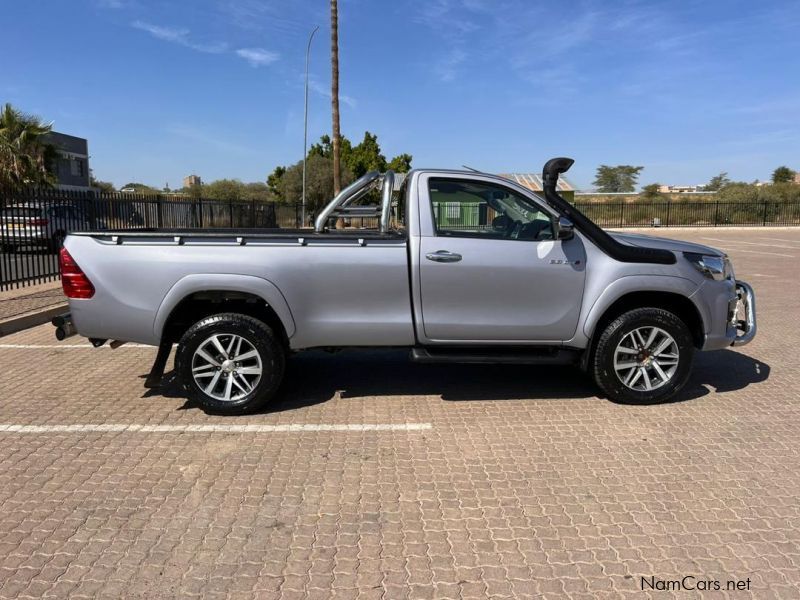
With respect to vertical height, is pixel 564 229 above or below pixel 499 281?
above

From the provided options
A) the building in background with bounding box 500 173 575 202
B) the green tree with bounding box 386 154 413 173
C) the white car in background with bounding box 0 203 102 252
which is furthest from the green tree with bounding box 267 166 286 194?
the white car in background with bounding box 0 203 102 252

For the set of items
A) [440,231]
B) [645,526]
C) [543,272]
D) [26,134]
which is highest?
[26,134]

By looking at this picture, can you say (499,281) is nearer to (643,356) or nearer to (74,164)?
(643,356)

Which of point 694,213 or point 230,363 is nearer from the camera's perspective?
point 230,363

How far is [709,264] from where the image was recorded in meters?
5.11

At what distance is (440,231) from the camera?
4.90 meters

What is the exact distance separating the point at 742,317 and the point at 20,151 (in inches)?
1159

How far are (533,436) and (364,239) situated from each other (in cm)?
197

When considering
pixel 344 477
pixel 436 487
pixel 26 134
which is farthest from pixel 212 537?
pixel 26 134

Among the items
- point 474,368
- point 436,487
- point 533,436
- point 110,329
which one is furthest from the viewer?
point 474,368

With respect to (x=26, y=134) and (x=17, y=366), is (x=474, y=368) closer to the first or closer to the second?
(x=17, y=366)

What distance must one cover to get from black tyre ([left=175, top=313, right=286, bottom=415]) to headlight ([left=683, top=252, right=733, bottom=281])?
3474 millimetres

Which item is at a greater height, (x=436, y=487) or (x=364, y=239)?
(x=364, y=239)

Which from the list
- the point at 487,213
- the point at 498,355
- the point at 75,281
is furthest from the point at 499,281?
the point at 75,281
